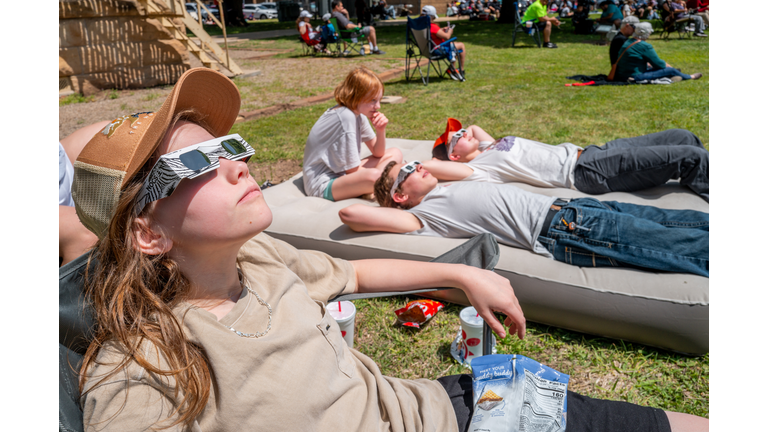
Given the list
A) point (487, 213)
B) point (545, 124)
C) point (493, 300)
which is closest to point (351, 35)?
point (545, 124)

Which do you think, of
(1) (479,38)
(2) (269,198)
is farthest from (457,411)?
(1) (479,38)

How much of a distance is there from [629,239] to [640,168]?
1259mm

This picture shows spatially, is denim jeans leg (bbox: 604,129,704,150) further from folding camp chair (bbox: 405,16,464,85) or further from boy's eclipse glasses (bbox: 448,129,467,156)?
folding camp chair (bbox: 405,16,464,85)

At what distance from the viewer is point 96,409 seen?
104cm

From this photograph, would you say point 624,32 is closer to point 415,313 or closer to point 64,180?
point 415,313

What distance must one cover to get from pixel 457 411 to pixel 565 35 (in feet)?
70.0

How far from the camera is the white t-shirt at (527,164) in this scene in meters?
4.00

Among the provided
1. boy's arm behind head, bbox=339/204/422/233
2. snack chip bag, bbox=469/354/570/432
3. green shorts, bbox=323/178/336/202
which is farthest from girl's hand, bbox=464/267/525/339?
green shorts, bbox=323/178/336/202

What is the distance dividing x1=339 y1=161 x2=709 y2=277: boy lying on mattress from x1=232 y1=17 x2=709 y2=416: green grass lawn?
20.7 inches

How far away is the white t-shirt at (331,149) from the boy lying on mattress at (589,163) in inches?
27.7

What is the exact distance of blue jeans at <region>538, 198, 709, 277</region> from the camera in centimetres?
263

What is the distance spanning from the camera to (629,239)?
271 cm

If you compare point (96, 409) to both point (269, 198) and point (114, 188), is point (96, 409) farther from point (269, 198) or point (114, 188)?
point (269, 198)

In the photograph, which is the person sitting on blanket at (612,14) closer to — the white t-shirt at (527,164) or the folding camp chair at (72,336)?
the white t-shirt at (527,164)
